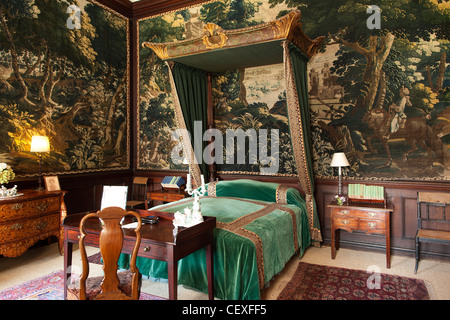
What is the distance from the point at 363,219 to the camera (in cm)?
425

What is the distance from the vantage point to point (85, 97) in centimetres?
567

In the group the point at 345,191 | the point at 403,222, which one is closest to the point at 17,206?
the point at 345,191

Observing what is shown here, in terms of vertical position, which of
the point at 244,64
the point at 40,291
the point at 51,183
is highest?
the point at 244,64

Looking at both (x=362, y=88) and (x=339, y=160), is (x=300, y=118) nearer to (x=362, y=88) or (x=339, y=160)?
(x=339, y=160)

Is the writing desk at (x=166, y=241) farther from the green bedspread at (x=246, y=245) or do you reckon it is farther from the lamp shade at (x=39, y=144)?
the lamp shade at (x=39, y=144)

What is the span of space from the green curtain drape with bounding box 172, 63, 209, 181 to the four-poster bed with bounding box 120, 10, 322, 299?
0.02 m

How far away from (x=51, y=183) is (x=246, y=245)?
3.37 metres

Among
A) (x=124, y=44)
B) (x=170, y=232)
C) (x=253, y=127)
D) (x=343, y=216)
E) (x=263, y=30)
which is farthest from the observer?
(x=124, y=44)

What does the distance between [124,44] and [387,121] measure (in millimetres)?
5212

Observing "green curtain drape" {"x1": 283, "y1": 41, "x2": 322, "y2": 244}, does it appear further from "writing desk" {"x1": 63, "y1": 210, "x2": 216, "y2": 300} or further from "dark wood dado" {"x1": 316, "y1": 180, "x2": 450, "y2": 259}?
"writing desk" {"x1": 63, "y1": 210, "x2": 216, "y2": 300}

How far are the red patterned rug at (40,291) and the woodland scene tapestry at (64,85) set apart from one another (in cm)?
177

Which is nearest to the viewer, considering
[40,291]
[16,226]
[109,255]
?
[109,255]

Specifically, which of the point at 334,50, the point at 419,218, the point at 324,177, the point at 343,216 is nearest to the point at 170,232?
the point at 343,216

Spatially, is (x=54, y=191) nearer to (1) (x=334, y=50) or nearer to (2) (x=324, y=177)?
(2) (x=324, y=177)
